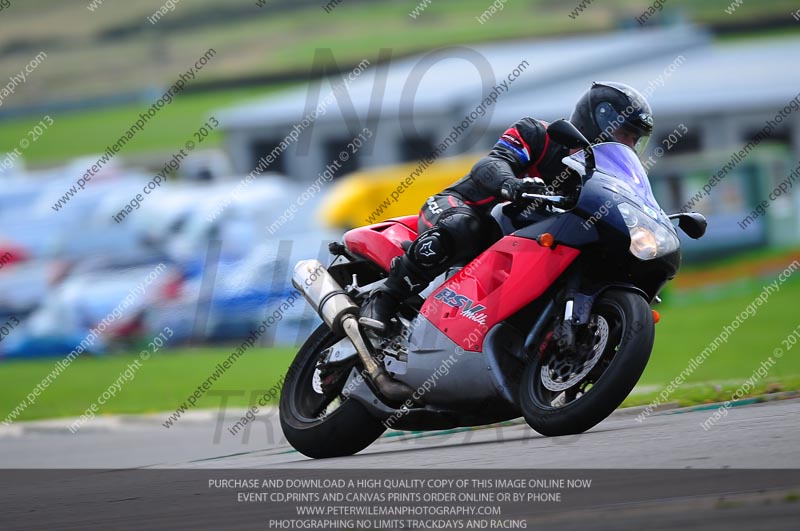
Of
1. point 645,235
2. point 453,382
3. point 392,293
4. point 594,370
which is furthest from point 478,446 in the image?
point 645,235

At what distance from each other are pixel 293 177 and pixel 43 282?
14.6m

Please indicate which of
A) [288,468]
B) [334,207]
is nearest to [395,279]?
[288,468]

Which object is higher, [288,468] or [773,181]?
[288,468]

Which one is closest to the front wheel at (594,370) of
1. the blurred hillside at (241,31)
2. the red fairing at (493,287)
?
the red fairing at (493,287)

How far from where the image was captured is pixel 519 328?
6.63 m

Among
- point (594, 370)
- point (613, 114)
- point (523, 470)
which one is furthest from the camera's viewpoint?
point (613, 114)

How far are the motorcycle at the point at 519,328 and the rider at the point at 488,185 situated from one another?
0.11 m

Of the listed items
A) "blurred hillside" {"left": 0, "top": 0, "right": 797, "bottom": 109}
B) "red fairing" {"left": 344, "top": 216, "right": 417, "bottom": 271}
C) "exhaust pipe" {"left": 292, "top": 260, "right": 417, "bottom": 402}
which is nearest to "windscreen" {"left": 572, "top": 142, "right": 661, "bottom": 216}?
"red fairing" {"left": 344, "top": 216, "right": 417, "bottom": 271}

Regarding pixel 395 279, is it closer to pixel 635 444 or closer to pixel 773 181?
pixel 635 444

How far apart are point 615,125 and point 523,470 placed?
2120mm

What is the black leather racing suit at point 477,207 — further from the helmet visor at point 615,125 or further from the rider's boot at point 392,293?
the helmet visor at point 615,125

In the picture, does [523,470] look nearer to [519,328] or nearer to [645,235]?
[519,328]

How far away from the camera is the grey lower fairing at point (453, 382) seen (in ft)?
21.4

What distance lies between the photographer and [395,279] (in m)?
7.14
